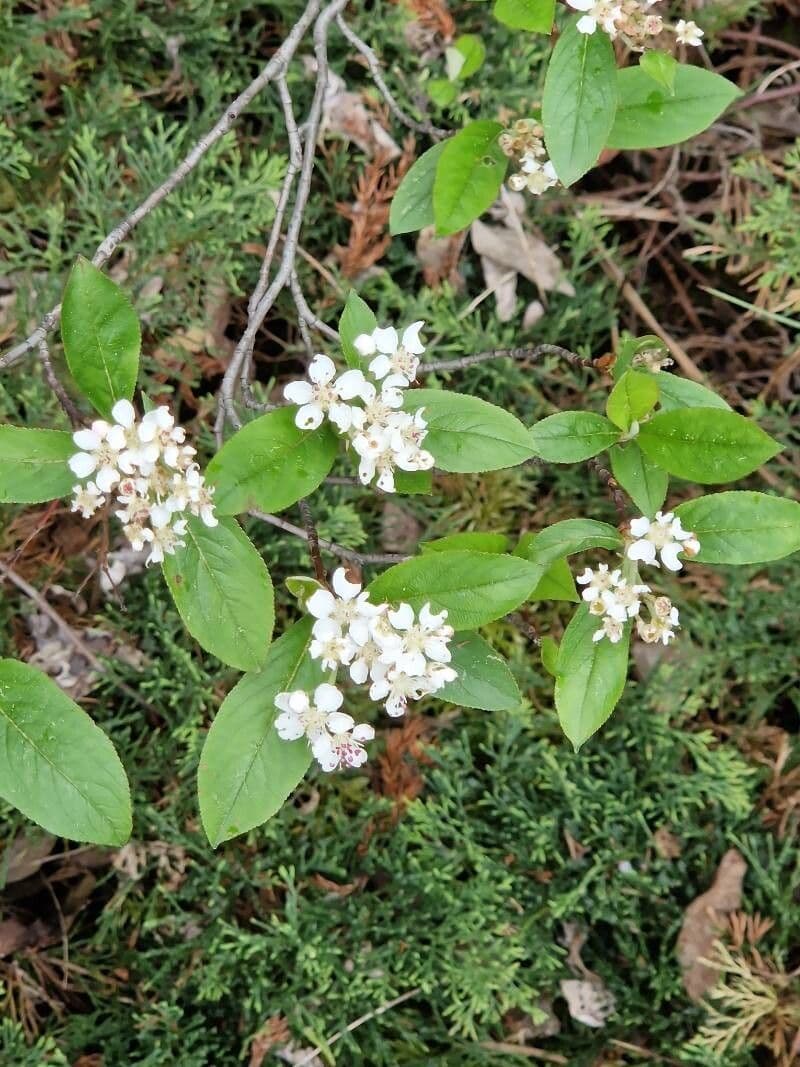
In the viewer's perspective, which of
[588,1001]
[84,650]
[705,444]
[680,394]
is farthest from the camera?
[588,1001]

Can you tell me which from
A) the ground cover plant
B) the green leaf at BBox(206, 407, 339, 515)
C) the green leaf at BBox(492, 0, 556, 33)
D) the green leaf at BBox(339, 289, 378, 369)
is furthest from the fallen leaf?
the green leaf at BBox(492, 0, 556, 33)

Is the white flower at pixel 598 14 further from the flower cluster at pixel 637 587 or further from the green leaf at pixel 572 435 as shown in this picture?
the flower cluster at pixel 637 587

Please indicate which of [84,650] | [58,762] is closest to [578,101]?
[58,762]

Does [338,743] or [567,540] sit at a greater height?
[567,540]

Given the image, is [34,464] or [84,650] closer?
[34,464]

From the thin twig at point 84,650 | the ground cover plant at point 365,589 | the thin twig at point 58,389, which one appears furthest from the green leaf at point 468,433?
the thin twig at point 84,650

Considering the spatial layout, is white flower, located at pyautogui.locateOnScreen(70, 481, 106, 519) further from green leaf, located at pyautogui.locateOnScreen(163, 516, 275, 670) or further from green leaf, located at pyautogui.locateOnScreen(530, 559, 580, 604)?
green leaf, located at pyautogui.locateOnScreen(530, 559, 580, 604)

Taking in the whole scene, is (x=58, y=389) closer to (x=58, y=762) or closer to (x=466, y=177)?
(x=58, y=762)
